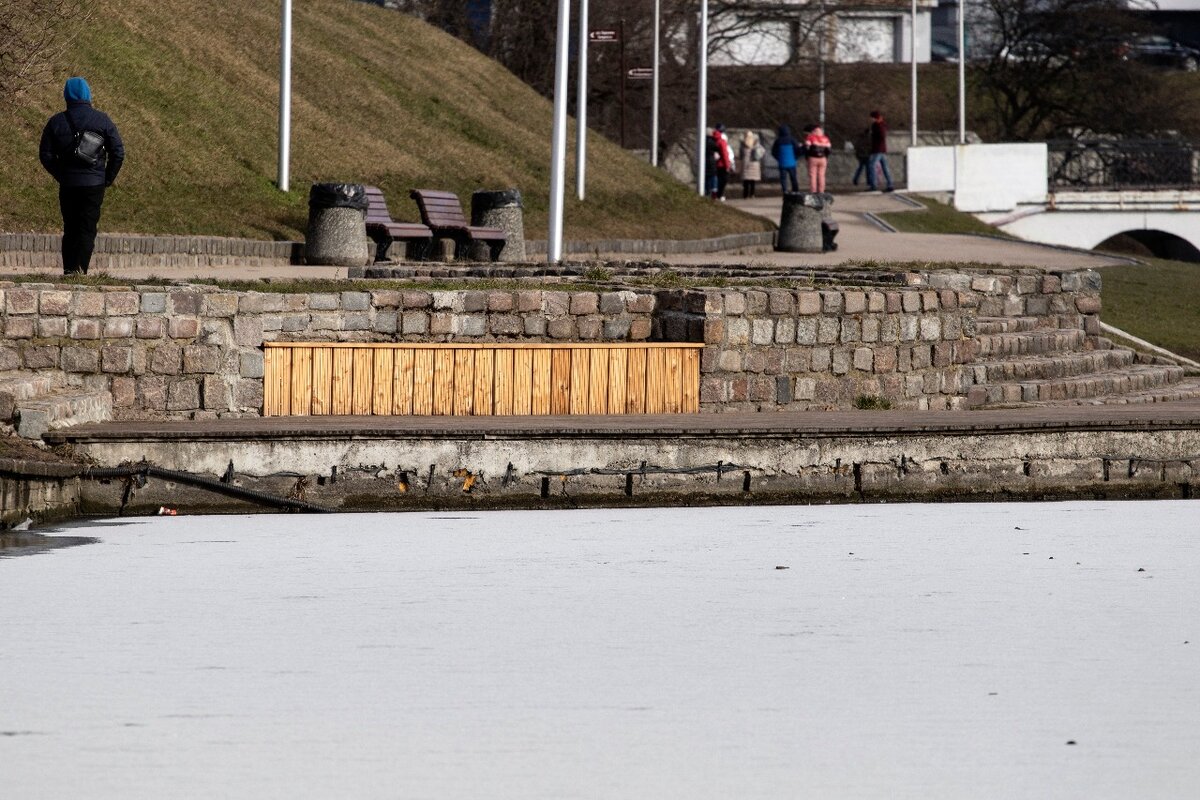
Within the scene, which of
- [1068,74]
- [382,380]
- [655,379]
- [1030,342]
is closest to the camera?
[382,380]

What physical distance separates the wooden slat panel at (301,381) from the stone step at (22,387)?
1.58 m

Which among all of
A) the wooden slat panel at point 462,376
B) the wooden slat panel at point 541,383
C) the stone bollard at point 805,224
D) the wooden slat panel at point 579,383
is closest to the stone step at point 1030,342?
the wooden slat panel at point 579,383

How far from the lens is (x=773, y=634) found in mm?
9039

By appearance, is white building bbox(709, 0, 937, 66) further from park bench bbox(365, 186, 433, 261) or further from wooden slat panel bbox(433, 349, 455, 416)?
wooden slat panel bbox(433, 349, 455, 416)

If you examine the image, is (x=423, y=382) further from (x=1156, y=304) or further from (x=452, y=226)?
(x=1156, y=304)

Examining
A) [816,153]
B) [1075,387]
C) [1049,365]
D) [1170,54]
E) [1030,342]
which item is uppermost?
[1170,54]

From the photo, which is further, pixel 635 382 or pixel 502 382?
pixel 635 382

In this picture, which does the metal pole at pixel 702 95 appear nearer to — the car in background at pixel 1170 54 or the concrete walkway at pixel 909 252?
the concrete walkway at pixel 909 252

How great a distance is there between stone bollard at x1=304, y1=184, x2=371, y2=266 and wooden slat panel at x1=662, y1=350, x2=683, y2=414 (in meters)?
9.39

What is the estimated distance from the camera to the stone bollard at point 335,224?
23.5 meters

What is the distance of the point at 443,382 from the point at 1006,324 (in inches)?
271

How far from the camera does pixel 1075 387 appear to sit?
60.9 ft

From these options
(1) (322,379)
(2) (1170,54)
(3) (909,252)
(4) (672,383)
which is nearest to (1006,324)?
(4) (672,383)

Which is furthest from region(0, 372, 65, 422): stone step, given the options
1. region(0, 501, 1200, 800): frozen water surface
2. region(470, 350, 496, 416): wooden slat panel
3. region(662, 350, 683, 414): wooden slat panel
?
region(662, 350, 683, 414): wooden slat panel
